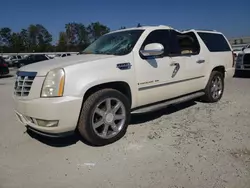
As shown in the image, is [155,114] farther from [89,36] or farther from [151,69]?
[89,36]

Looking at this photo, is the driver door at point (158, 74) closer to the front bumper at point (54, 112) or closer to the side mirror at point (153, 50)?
the side mirror at point (153, 50)

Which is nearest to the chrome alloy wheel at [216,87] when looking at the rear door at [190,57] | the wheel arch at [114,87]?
the rear door at [190,57]

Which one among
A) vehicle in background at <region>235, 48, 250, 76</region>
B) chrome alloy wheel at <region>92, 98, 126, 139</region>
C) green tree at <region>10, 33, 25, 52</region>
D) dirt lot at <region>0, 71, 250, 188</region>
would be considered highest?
green tree at <region>10, 33, 25, 52</region>

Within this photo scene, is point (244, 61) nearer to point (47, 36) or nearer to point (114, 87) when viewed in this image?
point (114, 87)

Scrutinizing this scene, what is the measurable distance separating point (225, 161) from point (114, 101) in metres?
1.79

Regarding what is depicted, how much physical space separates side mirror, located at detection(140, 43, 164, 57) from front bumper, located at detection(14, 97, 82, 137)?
4.67 feet

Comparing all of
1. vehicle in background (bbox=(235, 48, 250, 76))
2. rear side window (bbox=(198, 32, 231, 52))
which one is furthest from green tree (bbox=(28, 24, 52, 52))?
rear side window (bbox=(198, 32, 231, 52))

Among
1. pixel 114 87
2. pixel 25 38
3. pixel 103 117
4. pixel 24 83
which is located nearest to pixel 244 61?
pixel 114 87

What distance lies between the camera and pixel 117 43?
14.8ft

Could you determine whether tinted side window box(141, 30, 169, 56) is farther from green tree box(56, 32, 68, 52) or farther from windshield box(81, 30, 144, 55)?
green tree box(56, 32, 68, 52)

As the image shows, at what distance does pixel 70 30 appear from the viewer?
78.0m

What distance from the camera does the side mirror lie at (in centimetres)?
394

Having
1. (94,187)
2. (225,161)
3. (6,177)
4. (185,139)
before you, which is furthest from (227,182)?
(6,177)

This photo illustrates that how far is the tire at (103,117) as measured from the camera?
3469mm
